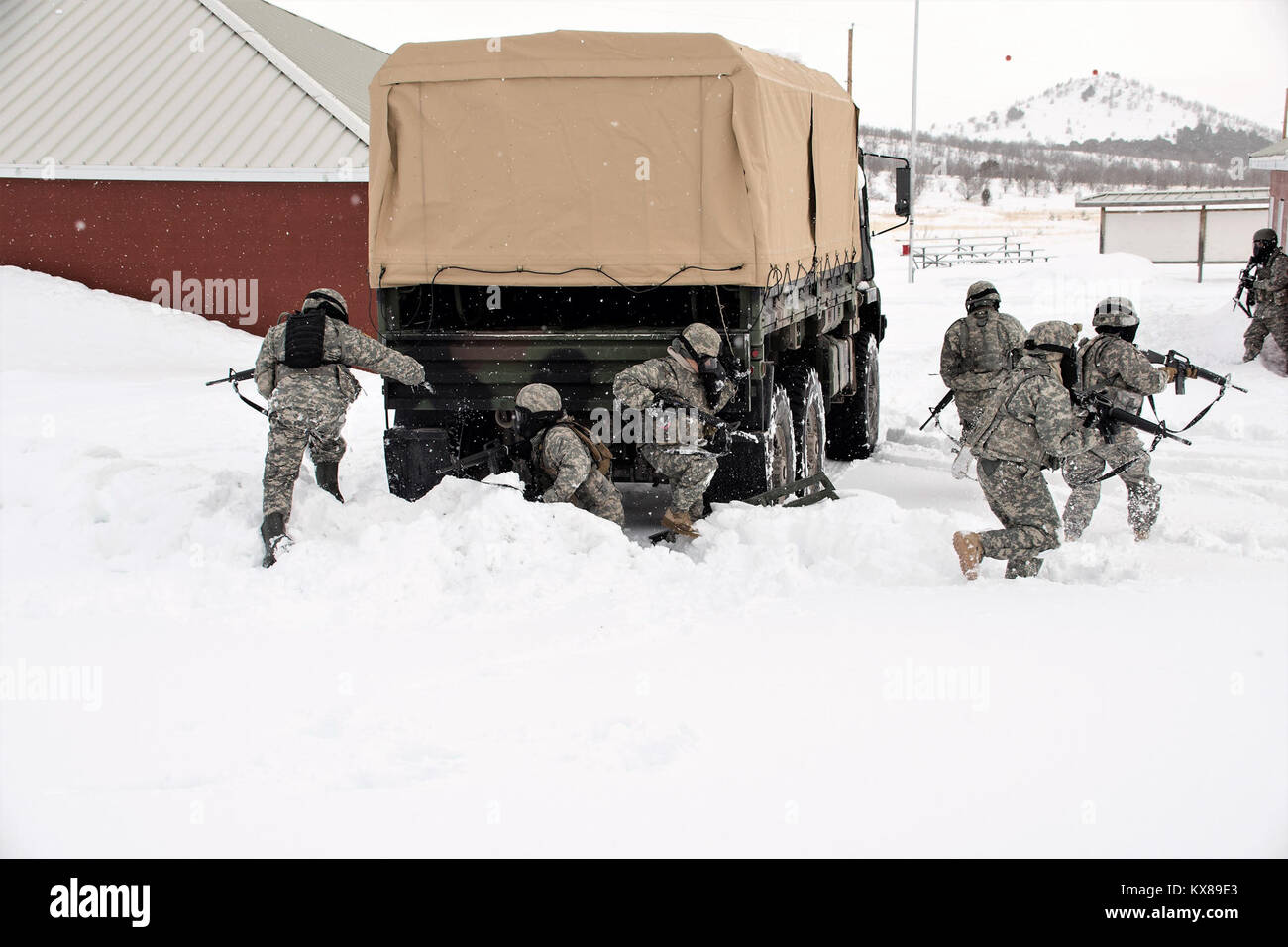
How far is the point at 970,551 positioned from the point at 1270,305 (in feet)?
33.1

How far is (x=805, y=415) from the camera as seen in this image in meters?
9.01

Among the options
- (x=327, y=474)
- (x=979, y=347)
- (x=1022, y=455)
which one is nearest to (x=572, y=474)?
(x=327, y=474)

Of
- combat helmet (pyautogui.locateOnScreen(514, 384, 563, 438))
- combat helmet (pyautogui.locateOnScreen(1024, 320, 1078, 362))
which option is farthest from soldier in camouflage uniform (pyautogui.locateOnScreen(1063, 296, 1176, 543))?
combat helmet (pyautogui.locateOnScreen(514, 384, 563, 438))

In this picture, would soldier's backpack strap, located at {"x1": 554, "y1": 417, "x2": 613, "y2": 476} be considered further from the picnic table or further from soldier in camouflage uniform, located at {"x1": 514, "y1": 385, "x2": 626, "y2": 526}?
the picnic table

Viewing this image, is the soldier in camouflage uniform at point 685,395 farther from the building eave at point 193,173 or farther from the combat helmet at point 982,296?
the building eave at point 193,173

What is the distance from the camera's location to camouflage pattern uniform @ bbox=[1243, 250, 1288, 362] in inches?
570

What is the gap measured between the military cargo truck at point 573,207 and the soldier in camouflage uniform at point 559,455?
0.85 ft

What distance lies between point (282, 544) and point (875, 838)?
3.97 m

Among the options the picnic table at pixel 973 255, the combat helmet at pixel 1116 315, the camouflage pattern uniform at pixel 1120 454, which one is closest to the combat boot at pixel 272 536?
the camouflage pattern uniform at pixel 1120 454

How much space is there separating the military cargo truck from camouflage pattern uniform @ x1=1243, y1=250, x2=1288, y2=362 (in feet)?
29.5

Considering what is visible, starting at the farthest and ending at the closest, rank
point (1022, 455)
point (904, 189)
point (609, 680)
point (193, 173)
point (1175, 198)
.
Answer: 1. point (1175, 198)
2. point (193, 173)
3. point (904, 189)
4. point (1022, 455)
5. point (609, 680)

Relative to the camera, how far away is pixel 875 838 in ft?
12.3

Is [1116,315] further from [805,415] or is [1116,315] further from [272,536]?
[272,536]

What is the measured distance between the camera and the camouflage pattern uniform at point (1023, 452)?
6590 mm
